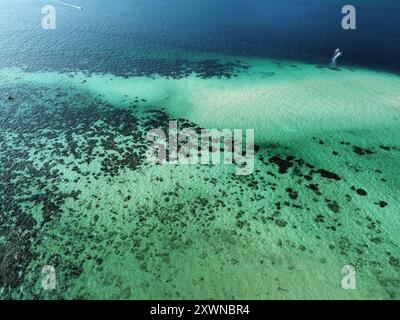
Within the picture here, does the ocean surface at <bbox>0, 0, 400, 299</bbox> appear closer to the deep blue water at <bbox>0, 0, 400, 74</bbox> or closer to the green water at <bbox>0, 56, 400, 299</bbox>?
the green water at <bbox>0, 56, 400, 299</bbox>

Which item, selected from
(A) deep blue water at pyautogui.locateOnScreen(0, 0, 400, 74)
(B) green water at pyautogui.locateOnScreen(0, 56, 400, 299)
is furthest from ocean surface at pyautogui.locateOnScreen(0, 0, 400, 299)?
(A) deep blue water at pyautogui.locateOnScreen(0, 0, 400, 74)

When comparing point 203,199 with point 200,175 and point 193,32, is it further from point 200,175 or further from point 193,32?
point 193,32

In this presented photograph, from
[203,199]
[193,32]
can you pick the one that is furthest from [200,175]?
[193,32]

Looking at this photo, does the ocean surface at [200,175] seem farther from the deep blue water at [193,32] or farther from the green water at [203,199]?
the deep blue water at [193,32]

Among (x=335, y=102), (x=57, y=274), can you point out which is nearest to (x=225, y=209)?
(x=57, y=274)

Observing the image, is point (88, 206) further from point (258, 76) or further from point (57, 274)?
point (258, 76)

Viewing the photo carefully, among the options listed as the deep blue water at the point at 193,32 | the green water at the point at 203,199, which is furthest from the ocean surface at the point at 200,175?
the deep blue water at the point at 193,32
